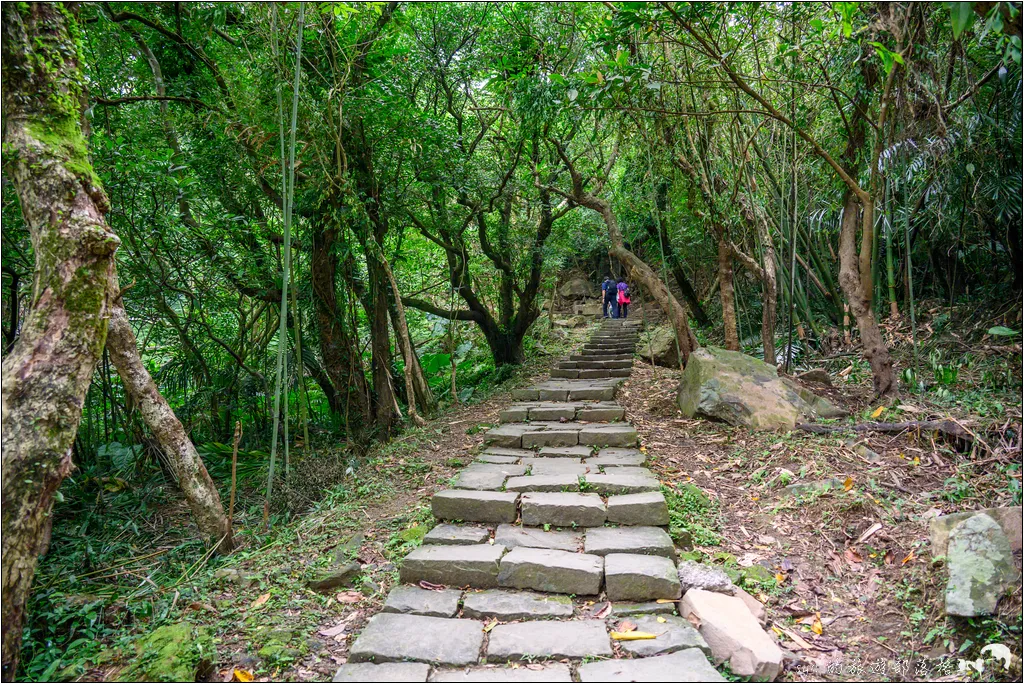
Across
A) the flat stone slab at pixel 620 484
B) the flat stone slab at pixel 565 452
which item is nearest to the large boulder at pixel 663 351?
the flat stone slab at pixel 565 452

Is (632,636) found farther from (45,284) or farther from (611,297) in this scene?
(611,297)

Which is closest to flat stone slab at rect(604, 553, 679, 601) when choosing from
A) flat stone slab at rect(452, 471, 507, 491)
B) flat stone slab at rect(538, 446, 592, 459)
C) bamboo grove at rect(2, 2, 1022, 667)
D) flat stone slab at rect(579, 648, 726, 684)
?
flat stone slab at rect(579, 648, 726, 684)

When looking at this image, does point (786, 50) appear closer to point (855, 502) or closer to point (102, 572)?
point (855, 502)

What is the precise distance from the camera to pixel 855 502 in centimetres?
328

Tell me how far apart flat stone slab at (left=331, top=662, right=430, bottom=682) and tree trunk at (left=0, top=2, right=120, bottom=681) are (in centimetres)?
114

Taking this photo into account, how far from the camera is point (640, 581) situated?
264 cm

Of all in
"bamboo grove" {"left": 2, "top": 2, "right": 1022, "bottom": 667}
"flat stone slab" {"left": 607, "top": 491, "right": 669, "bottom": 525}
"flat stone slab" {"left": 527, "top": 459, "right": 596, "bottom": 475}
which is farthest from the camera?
"bamboo grove" {"left": 2, "top": 2, "right": 1022, "bottom": 667}

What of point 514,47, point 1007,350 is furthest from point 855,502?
point 514,47

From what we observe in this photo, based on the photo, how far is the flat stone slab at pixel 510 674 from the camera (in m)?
2.12

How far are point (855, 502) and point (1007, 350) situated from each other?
2853mm

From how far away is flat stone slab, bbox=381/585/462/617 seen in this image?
2.58 meters

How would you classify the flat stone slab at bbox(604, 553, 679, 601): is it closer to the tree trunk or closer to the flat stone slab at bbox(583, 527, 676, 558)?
the flat stone slab at bbox(583, 527, 676, 558)

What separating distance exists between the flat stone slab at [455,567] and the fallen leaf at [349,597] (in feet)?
0.72

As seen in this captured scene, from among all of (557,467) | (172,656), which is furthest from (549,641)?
(557,467)
